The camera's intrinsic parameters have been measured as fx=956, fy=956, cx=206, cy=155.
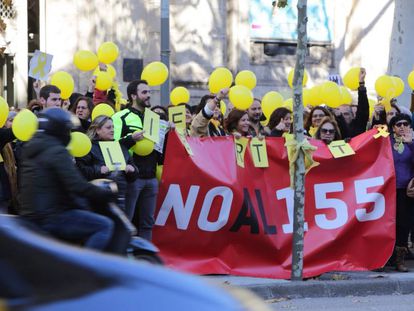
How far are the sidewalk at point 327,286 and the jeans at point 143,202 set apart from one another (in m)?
0.90

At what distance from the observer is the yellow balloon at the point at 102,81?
38.4ft

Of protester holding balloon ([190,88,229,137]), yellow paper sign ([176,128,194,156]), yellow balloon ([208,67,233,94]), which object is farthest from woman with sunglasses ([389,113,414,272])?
yellow paper sign ([176,128,194,156])

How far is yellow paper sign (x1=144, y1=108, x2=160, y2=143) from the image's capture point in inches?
Answer: 388

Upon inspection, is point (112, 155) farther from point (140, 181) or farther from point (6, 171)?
point (6, 171)

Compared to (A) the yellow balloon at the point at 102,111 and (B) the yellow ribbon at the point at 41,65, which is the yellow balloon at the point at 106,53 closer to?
(B) the yellow ribbon at the point at 41,65

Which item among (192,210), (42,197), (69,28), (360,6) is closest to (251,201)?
(192,210)

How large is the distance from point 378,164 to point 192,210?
2087 mm

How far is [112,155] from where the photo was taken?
31.2ft

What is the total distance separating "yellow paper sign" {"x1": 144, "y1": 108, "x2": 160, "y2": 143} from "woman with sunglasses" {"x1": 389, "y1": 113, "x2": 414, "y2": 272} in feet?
8.88

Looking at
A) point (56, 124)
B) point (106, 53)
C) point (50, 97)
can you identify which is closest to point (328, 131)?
point (50, 97)

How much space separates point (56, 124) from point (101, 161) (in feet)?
9.63

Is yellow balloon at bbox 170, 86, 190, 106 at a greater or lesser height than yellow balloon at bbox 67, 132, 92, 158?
greater

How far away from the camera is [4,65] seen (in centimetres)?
1744

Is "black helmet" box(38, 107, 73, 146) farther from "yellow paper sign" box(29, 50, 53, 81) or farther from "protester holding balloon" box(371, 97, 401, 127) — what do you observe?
"protester holding balloon" box(371, 97, 401, 127)
